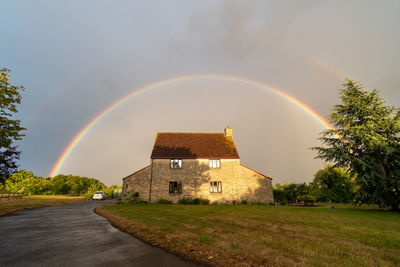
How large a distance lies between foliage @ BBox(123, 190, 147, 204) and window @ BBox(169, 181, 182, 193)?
A: 3.91 meters

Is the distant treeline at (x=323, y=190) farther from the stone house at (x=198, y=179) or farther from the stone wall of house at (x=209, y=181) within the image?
the stone house at (x=198, y=179)

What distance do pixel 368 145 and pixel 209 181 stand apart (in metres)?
17.7

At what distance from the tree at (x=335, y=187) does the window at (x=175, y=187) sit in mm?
20316

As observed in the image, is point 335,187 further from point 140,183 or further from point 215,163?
point 140,183

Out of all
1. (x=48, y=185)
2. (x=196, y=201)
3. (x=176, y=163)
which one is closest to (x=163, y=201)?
(x=196, y=201)

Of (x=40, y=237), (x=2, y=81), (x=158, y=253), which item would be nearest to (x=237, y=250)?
(x=158, y=253)

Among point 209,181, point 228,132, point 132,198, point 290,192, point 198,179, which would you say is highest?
point 228,132

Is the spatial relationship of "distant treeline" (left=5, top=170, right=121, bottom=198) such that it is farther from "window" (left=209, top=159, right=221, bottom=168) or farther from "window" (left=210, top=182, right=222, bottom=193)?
"window" (left=209, top=159, right=221, bottom=168)

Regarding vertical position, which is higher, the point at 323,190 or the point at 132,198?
the point at 323,190

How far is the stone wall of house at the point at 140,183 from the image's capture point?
926 inches

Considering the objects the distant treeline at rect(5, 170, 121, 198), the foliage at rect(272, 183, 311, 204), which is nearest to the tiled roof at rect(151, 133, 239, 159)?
the foliage at rect(272, 183, 311, 204)

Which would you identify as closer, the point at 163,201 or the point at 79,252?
the point at 79,252

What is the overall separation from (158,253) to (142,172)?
20503 millimetres

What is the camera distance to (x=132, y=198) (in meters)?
22.3
